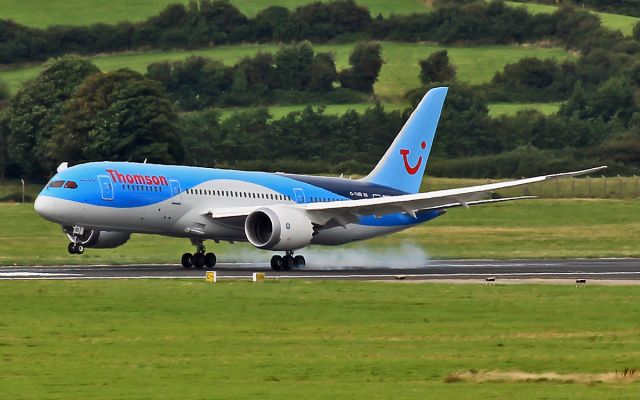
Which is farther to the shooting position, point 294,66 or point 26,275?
point 294,66

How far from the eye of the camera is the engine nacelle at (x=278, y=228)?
171 ft

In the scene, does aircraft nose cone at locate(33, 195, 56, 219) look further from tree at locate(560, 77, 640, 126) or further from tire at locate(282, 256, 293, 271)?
tree at locate(560, 77, 640, 126)

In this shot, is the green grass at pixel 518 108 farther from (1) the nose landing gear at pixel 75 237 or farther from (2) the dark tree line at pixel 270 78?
(1) the nose landing gear at pixel 75 237

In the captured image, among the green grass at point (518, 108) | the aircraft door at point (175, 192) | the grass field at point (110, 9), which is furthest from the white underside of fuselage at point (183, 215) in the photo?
the grass field at point (110, 9)

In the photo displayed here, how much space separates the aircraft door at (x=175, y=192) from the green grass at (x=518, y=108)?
46002mm

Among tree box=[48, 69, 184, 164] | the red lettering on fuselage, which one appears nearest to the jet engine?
the red lettering on fuselage

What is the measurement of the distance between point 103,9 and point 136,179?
80275 mm

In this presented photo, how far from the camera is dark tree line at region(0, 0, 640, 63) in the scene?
115m

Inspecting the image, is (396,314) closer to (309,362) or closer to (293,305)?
(293,305)

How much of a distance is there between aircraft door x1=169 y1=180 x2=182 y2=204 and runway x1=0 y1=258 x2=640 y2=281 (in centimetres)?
235

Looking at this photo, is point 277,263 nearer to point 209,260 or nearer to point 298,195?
point 209,260

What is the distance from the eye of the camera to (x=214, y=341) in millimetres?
28812

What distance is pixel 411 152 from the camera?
6134 centimetres

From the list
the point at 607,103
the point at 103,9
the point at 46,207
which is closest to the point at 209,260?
the point at 46,207
